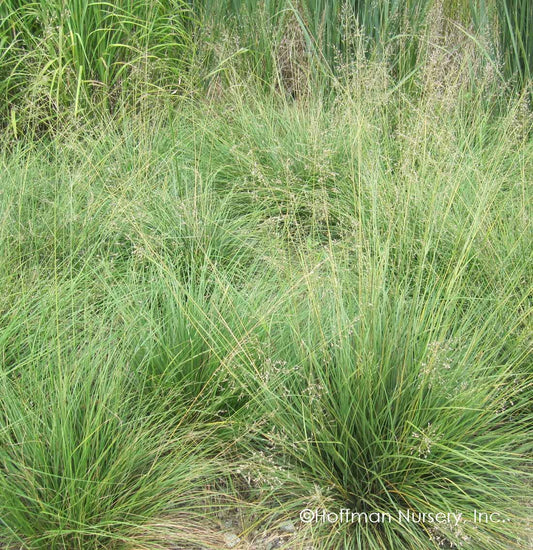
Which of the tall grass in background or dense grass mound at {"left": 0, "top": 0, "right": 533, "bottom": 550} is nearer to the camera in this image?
dense grass mound at {"left": 0, "top": 0, "right": 533, "bottom": 550}

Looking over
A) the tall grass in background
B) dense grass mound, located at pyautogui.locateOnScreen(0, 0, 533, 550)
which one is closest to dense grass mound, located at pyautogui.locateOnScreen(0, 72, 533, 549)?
dense grass mound, located at pyautogui.locateOnScreen(0, 0, 533, 550)

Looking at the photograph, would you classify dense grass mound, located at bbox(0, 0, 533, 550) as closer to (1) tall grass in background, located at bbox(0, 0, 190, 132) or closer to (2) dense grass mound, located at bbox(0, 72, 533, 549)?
(2) dense grass mound, located at bbox(0, 72, 533, 549)

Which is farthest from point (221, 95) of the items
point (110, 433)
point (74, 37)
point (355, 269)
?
point (110, 433)

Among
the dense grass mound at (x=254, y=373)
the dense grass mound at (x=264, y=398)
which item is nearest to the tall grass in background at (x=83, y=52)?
the dense grass mound at (x=254, y=373)

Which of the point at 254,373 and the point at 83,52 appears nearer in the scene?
the point at 254,373

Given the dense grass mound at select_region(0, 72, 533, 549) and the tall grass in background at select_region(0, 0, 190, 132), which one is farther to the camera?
the tall grass in background at select_region(0, 0, 190, 132)

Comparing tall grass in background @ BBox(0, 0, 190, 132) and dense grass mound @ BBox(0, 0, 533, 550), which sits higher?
tall grass in background @ BBox(0, 0, 190, 132)

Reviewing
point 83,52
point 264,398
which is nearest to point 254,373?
point 264,398

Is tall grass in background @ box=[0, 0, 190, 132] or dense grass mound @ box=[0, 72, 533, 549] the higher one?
tall grass in background @ box=[0, 0, 190, 132]

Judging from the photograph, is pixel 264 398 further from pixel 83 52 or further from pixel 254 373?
pixel 83 52

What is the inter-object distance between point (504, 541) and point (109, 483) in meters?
1.05

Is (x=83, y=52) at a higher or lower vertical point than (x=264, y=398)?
higher

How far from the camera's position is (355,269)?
2.68 m

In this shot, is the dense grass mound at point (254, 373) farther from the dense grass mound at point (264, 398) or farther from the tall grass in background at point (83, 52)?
the tall grass in background at point (83, 52)
